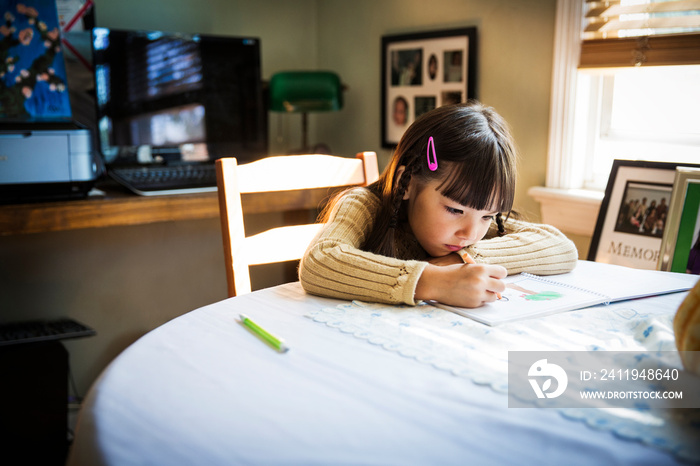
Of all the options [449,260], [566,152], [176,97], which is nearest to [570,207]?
[566,152]

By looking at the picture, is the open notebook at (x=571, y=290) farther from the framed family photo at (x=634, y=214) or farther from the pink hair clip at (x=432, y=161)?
the framed family photo at (x=634, y=214)

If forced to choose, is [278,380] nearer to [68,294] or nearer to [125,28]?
[68,294]

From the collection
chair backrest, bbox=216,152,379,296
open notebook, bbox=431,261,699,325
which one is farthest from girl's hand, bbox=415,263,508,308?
chair backrest, bbox=216,152,379,296

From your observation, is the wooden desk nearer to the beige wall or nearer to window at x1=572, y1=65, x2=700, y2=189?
the beige wall

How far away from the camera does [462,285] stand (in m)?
0.78

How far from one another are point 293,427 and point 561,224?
140cm

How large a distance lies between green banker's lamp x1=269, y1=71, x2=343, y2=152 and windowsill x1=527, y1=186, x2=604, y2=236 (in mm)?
831

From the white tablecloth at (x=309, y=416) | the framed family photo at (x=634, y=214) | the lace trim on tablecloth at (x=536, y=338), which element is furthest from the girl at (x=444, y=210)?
the framed family photo at (x=634, y=214)

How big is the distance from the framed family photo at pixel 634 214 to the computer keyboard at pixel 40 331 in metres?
1.40

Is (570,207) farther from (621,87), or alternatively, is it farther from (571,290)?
(571,290)

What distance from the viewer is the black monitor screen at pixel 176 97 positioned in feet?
6.05

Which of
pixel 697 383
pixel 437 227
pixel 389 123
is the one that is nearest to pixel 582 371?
pixel 697 383

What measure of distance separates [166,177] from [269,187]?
793 mm

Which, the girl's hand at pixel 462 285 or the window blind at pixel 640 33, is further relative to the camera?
the window blind at pixel 640 33
